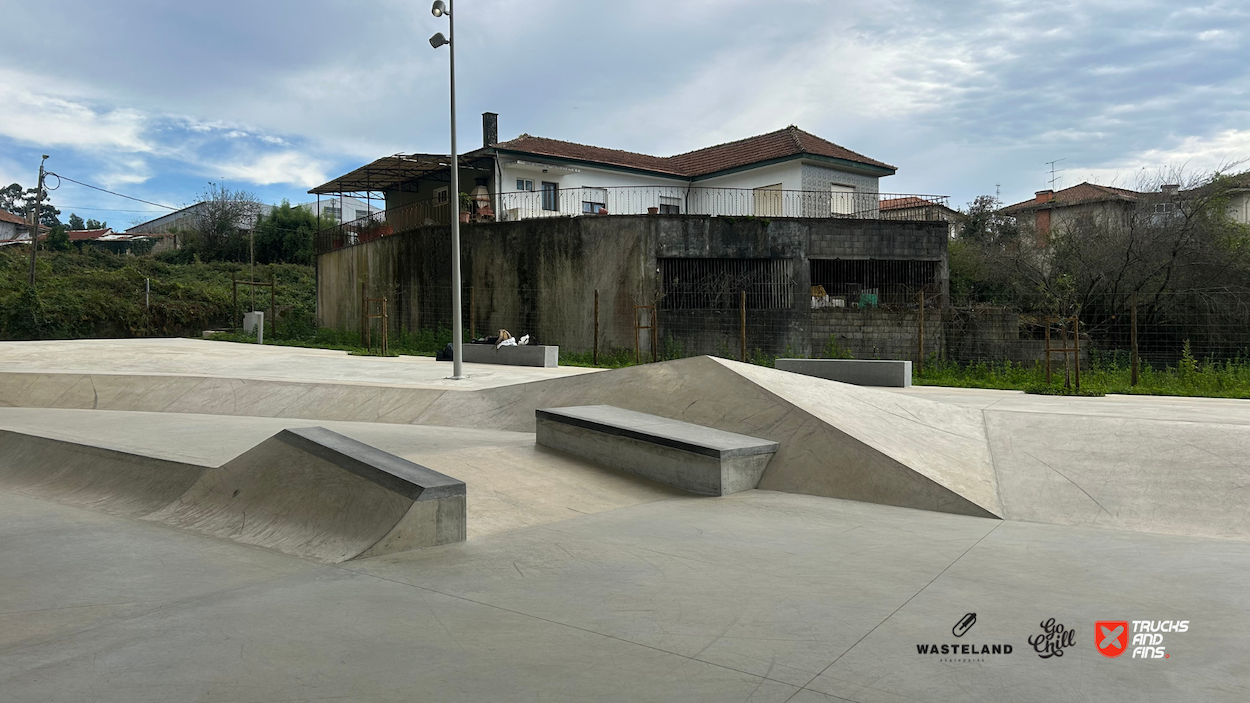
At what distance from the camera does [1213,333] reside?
17.0m

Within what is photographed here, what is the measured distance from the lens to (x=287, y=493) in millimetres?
5148

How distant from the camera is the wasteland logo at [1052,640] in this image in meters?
2.93

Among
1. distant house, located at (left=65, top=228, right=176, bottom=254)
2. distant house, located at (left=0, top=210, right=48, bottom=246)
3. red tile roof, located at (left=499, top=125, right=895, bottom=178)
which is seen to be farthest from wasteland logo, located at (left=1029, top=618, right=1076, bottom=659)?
distant house, located at (left=0, top=210, right=48, bottom=246)

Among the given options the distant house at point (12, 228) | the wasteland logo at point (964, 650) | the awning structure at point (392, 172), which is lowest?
the wasteland logo at point (964, 650)

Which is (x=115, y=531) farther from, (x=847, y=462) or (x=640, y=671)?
(x=847, y=462)

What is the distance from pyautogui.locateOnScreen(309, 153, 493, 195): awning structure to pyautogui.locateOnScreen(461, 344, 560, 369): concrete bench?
10719 millimetres

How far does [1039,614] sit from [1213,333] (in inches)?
691

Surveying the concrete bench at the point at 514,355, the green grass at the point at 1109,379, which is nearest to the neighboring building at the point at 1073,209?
the green grass at the point at 1109,379

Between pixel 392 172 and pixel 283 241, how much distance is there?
2270 cm

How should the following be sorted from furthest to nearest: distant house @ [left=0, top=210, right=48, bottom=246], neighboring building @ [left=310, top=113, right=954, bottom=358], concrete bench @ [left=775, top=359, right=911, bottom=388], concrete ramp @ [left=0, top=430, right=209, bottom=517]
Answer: distant house @ [left=0, top=210, right=48, bottom=246]
neighboring building @ [left=310, top=113, right=954, bottom=358]
concrete bench @ [left=775, top=359, right=911, bottom=388]
concrete ramp @ [left=0, top=430, right=209, bottom=517]

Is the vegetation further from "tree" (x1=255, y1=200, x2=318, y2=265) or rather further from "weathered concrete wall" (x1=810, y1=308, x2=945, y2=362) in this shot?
"weathered concrete wall" (x1=810, y1=308, x2=945, y2=362)

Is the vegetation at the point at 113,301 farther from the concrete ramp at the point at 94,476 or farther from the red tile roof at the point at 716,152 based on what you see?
the concrete ramp at the point at 94,476

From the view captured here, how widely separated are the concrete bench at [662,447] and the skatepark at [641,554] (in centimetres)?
5

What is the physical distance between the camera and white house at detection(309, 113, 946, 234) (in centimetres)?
2773
